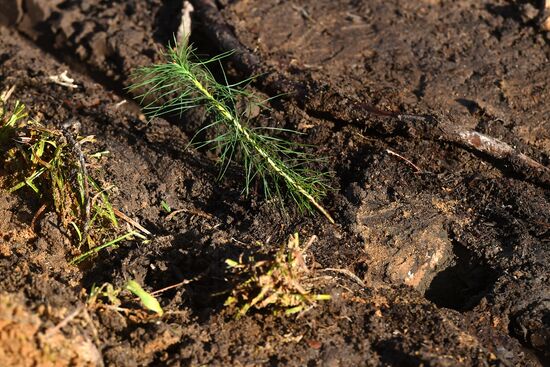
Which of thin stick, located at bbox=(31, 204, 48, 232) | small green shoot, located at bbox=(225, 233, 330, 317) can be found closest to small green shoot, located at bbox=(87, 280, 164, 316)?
small green shoot, located at bbox=(225, 233, 330, 317)

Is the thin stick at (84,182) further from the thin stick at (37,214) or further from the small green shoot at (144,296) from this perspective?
the small green shoot at (144,296)

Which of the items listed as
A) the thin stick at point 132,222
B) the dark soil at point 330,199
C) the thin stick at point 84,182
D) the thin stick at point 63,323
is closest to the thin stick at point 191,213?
the dark soil at point 330,199

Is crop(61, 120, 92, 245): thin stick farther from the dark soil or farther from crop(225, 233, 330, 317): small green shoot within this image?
crop(225, 233, 330, 317): small green shoot

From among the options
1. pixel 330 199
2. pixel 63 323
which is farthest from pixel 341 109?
pixel 63 323

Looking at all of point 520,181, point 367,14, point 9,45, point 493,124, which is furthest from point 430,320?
point 9,45

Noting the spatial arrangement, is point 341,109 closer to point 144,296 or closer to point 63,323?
point 144,296

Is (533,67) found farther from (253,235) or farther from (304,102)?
(253,235)
